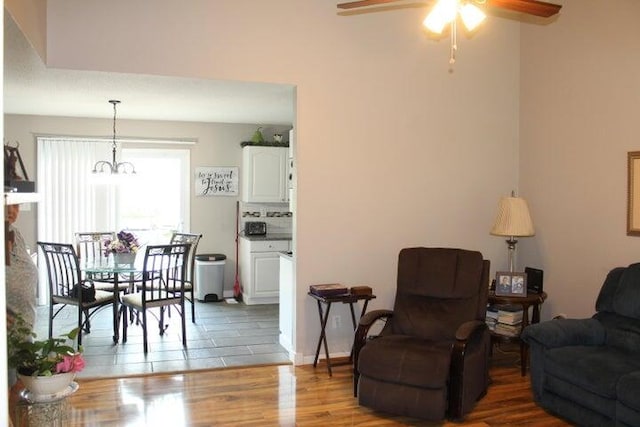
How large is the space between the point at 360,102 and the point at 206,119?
2.93 m

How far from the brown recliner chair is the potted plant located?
179 cm

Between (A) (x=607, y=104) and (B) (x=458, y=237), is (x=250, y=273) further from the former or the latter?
(A) (x=607, y=104)

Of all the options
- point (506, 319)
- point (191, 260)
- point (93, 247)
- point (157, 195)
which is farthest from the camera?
point (157, 195)

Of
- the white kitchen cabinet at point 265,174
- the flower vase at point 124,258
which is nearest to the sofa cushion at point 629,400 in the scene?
the flower vase at point 124,258

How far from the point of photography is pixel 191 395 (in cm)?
385

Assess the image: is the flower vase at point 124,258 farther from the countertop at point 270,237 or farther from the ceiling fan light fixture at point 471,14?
the ceiling fan light fixture at point 471,14

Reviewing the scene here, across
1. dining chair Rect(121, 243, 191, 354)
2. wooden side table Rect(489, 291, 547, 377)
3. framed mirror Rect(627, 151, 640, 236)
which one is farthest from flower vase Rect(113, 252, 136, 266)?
framed mirror Rect(627, 151, 640, 236)

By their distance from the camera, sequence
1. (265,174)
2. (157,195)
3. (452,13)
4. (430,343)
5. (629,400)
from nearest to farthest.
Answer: (452,13) < (629,400) < (430,343) < (265,174) < (157,195)

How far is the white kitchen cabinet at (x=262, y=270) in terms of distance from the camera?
6.86 metres

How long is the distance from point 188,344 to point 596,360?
331cm

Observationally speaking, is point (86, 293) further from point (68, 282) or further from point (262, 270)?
point (262, 270)

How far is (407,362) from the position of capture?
3.41 meters

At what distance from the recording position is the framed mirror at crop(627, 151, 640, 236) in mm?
3980

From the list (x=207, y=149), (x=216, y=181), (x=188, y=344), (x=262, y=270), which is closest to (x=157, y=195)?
(x=216, y=181)
